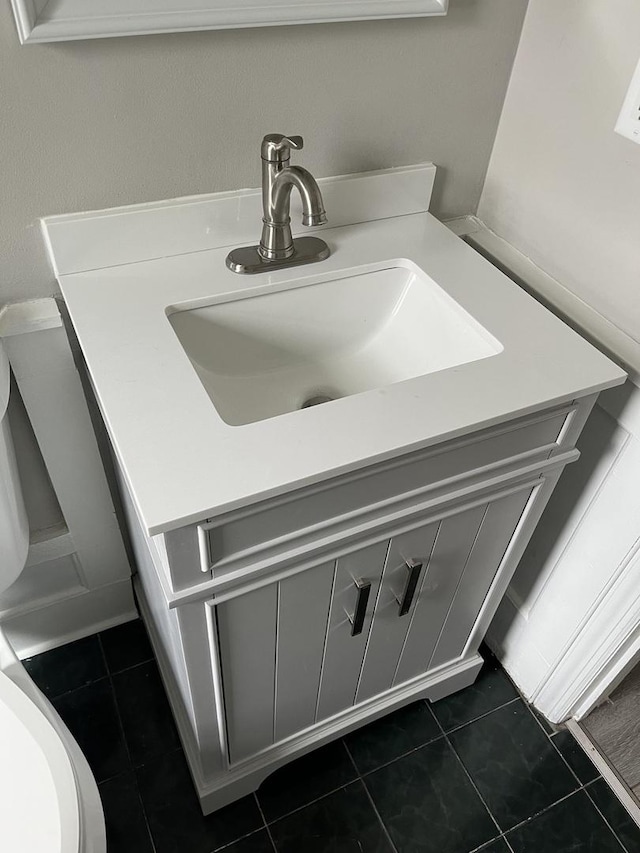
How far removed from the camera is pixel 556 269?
108cm

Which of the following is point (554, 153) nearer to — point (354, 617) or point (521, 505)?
point (521, 505)

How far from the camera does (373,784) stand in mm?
1295

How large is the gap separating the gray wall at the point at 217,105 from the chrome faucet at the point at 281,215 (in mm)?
92

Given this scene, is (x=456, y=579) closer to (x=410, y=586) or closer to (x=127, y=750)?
(x=410, y=586)

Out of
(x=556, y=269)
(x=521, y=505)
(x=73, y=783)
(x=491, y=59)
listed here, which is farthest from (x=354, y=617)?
(x=491, y=59)

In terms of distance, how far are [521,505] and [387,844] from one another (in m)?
0.70

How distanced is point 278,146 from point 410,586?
0.65 metres

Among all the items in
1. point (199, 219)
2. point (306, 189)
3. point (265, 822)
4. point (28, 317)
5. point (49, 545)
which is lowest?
point (265, 822)

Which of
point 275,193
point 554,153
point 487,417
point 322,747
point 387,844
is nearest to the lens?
point 487,417

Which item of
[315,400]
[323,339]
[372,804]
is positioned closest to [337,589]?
[315,400]

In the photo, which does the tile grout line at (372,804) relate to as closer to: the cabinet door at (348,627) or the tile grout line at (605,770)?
the cabinet door at (348,627)

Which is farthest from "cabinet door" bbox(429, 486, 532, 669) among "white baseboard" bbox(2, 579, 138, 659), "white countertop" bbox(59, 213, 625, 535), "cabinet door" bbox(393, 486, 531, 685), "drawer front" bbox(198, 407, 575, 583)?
"white baseboard" bbox(2, 579, 138, 659)

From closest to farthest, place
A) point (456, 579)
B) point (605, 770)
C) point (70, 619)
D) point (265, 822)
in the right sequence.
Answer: point (456, 579) < point (265, 822) < point (605, 770) < point (70, 619)

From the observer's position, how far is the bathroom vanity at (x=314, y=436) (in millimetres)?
746
